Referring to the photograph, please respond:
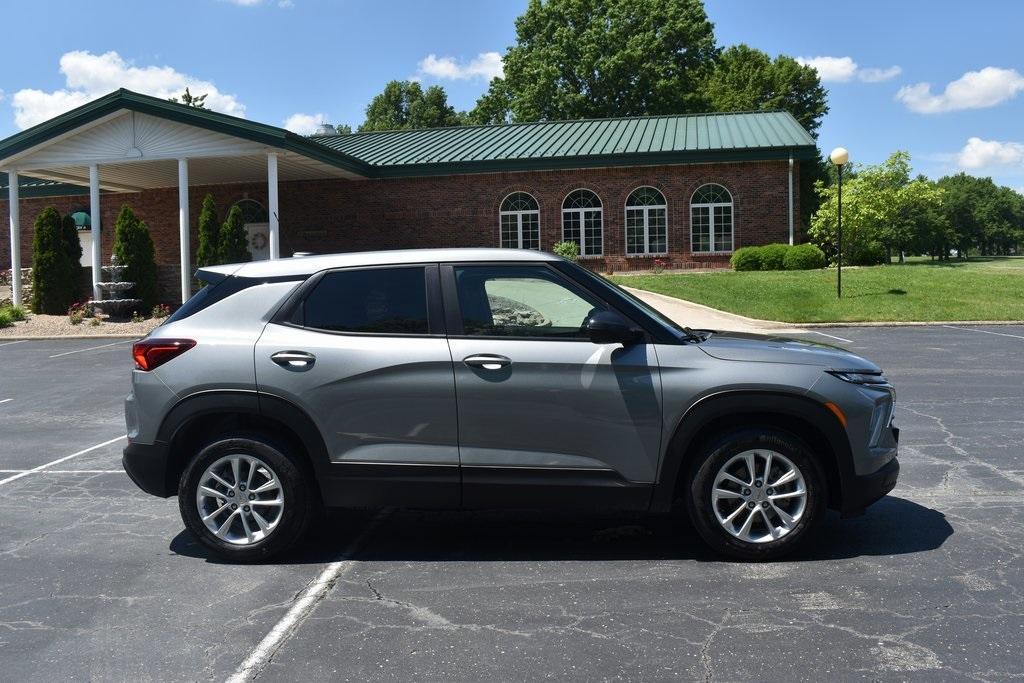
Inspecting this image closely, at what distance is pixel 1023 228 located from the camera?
140m

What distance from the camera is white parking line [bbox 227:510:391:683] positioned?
371cm

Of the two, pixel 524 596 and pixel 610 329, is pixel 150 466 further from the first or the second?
pixel 610 329

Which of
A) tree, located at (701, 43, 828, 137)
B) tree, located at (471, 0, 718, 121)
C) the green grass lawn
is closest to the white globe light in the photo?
the green grass lawn

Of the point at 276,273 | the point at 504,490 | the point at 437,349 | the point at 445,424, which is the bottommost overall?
the point at 504,490

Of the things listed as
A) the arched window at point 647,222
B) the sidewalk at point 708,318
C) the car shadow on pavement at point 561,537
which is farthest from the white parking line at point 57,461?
the arched window at point 647,222

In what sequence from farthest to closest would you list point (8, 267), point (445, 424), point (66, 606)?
1. point (8, 267)
2. point (445, 424)
3. point (66, 606)

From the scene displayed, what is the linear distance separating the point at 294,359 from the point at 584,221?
25847mm

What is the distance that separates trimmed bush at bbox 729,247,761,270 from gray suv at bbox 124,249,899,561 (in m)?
23.4

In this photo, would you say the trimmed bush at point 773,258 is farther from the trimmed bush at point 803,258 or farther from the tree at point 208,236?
the tree at point 208,236

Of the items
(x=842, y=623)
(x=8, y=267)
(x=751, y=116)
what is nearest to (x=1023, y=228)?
(x=751, y=116)

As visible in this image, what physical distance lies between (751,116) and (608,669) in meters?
32.0

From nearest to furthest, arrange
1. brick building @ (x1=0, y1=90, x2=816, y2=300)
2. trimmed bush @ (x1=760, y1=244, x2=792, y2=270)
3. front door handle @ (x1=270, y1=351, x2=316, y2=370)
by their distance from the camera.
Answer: front door handle @ (x1=270, y1=351, x2=316, y2=370) < trimmed bush @ (x1=760, y1=244, x2=792, y2=270) < brick building @ (x1=0, y1=90, x2=816, y2=300)

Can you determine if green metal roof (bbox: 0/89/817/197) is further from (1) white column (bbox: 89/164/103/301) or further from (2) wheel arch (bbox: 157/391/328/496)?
(2) wheel arch (bbox: 157/391/328/496)

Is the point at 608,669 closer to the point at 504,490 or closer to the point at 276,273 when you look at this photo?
the point at 504,490
